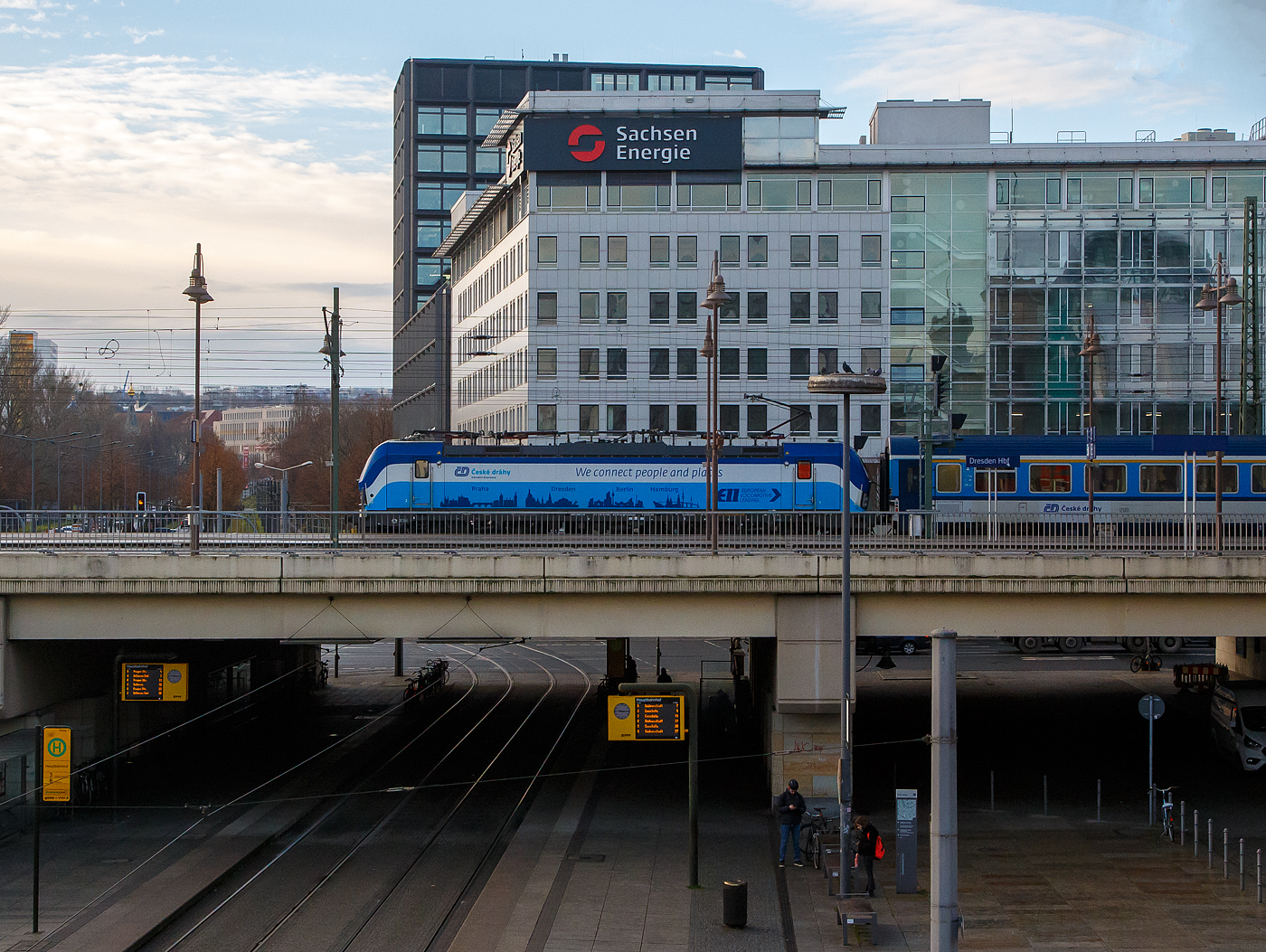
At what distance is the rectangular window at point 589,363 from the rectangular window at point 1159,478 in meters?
33.0

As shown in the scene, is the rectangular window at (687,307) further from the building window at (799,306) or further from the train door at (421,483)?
the train door at (421,483)

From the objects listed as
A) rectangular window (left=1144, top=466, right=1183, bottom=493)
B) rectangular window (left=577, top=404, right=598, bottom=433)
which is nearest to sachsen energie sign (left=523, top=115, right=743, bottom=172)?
rectangular window (left=577, top=404, right=598, bottom=433)


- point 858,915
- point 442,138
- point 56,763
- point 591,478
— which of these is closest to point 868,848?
point 858,915

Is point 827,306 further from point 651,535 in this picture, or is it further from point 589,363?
point 651,535

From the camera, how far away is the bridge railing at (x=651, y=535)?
88.3ft

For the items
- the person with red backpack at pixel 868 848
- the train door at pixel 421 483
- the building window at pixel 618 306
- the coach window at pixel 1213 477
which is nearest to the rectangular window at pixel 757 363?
the building window at pixel 618 306

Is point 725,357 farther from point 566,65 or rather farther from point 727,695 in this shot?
point 566,65

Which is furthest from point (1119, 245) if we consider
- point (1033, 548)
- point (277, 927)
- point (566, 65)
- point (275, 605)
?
point (566, 65)

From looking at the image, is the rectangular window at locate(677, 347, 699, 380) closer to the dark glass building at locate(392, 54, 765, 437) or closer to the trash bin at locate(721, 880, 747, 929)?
the trash bin at locate(721, 880, 747, 929)

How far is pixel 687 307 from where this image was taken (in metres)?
67.7

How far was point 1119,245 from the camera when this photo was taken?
218 ft

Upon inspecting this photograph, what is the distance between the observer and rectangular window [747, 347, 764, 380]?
67438 mm

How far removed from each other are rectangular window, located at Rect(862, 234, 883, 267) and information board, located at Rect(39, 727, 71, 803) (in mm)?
52549

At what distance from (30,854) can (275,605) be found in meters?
6.86
